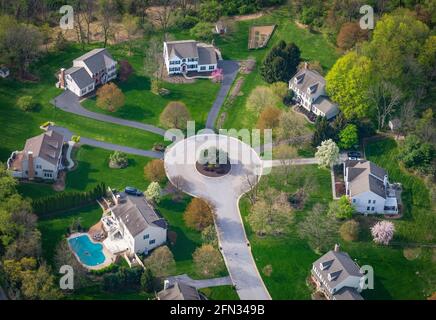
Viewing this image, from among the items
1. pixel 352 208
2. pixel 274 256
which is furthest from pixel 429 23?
pixel 274 256

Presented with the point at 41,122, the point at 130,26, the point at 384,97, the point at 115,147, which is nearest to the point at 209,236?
the point at 115,147

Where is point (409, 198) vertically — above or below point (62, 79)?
below

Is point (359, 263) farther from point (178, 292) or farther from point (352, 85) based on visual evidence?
point (352, 85)

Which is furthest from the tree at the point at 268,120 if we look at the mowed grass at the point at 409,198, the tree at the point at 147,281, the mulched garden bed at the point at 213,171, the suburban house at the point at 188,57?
the tree at the point at 147,281

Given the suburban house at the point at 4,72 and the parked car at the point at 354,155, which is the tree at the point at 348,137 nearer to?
the parked car at the point at 354,155

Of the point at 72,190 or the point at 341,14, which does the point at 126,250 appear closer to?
the point at 72,190

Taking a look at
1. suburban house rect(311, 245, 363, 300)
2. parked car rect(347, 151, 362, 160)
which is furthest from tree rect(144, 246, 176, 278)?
parked car rect(347, 151, 362, 160)

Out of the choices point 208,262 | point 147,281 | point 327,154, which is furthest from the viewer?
point 327,154
